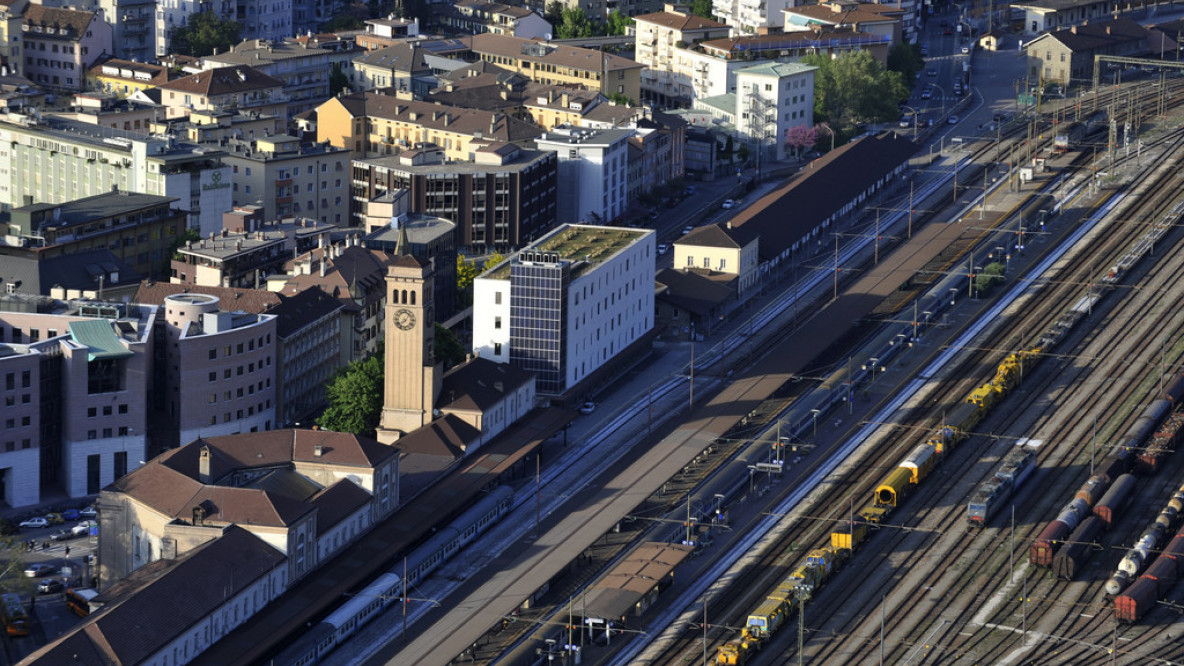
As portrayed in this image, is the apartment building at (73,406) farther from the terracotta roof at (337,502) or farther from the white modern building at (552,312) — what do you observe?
the white modern building at (552,312)

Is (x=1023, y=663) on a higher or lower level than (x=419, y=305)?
lower

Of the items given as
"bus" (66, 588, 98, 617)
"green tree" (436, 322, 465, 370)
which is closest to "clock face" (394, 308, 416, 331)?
"green tree" (436, 322, 465, 370)

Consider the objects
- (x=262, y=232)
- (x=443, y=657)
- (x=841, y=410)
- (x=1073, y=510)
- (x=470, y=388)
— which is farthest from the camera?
(x=262, y=232)

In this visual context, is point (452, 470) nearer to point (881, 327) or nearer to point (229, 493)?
point (229, 493)

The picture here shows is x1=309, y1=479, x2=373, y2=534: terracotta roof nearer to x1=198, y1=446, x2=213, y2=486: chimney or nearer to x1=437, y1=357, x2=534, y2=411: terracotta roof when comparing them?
x1=198, y1=446, x2=213, y2=486: chimney

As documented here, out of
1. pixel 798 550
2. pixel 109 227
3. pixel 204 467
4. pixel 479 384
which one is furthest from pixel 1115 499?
pixel 109 227

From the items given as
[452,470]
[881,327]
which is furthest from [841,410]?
[452,470]
